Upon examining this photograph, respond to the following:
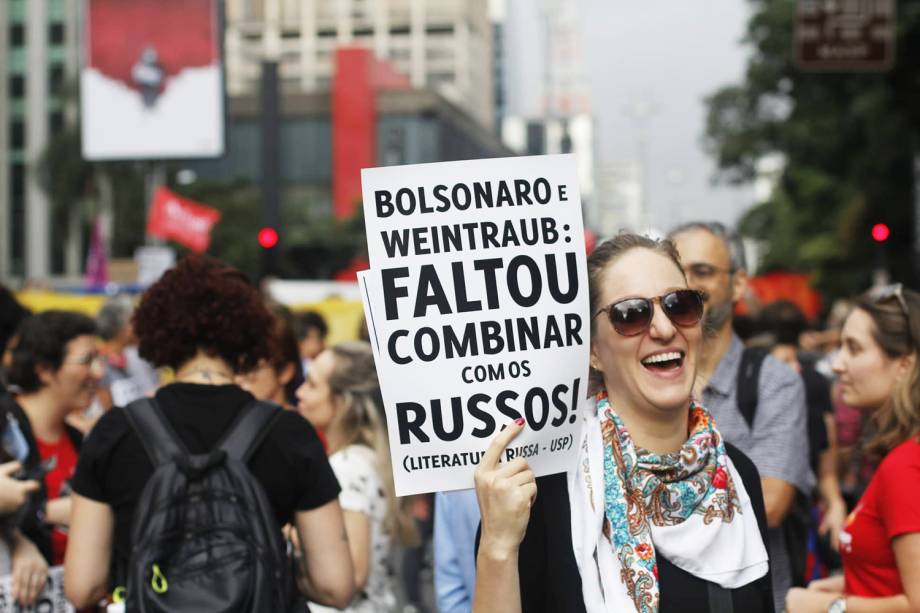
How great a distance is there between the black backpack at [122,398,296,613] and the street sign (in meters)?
13.0

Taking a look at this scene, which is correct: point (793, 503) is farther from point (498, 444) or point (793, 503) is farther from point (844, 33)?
point (844, 33)

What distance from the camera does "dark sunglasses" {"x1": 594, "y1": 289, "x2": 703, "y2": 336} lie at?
2.79m

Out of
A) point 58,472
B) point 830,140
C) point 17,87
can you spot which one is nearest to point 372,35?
point 17,87

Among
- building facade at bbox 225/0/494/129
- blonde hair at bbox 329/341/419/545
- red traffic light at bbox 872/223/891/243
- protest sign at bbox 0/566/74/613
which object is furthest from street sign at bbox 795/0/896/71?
building facade at bbox 225/0/494/129

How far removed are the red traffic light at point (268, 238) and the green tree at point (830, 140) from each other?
47.9ft

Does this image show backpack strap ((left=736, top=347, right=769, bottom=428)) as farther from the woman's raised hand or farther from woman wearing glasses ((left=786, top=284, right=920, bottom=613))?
the woman's raised hand

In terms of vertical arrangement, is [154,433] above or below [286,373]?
below

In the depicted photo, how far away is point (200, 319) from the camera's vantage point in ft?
11.7

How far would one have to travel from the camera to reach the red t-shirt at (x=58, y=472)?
4.30m

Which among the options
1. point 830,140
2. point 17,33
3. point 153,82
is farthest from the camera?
point 17,33

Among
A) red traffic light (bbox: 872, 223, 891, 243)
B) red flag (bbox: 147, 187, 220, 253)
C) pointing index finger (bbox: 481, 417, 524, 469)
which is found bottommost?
pointing index finger (bbox: 481, 417, 524, 469)

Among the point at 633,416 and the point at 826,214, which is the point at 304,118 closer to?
the point at 826,214

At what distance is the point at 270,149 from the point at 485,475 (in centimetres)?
1360

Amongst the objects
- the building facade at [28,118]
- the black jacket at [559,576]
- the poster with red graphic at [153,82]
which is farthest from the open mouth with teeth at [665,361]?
the building facade at [28,118]
